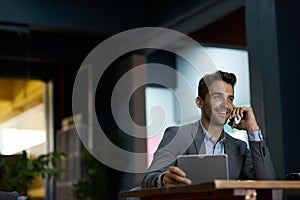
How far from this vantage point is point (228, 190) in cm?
237

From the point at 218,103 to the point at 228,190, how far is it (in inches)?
37.8

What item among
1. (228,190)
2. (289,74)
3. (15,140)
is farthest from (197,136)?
(15,140)

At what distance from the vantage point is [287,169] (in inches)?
185

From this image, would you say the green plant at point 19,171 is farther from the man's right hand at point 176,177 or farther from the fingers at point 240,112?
the man's right hand at point 176,177

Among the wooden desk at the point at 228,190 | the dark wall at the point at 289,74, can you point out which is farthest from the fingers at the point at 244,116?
the dark wall at the point at 289,74

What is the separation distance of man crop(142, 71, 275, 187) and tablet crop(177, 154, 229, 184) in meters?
0.36

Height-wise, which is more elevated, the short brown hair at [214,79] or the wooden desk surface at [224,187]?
the short brown hair at [214,79]

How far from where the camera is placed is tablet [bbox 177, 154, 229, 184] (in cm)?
261

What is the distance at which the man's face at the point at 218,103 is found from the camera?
322 centimetres

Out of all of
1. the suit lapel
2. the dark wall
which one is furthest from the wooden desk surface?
the dark wall

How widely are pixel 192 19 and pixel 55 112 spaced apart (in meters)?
3.20

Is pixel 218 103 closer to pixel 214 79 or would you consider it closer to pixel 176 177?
pixel 214 79

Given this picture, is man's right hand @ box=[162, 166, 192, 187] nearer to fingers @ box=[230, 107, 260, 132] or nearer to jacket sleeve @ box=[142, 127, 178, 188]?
jacket sleeve @ box=[142, 127, 178, 188]

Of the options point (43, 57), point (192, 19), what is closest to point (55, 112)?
point (43, 57)
